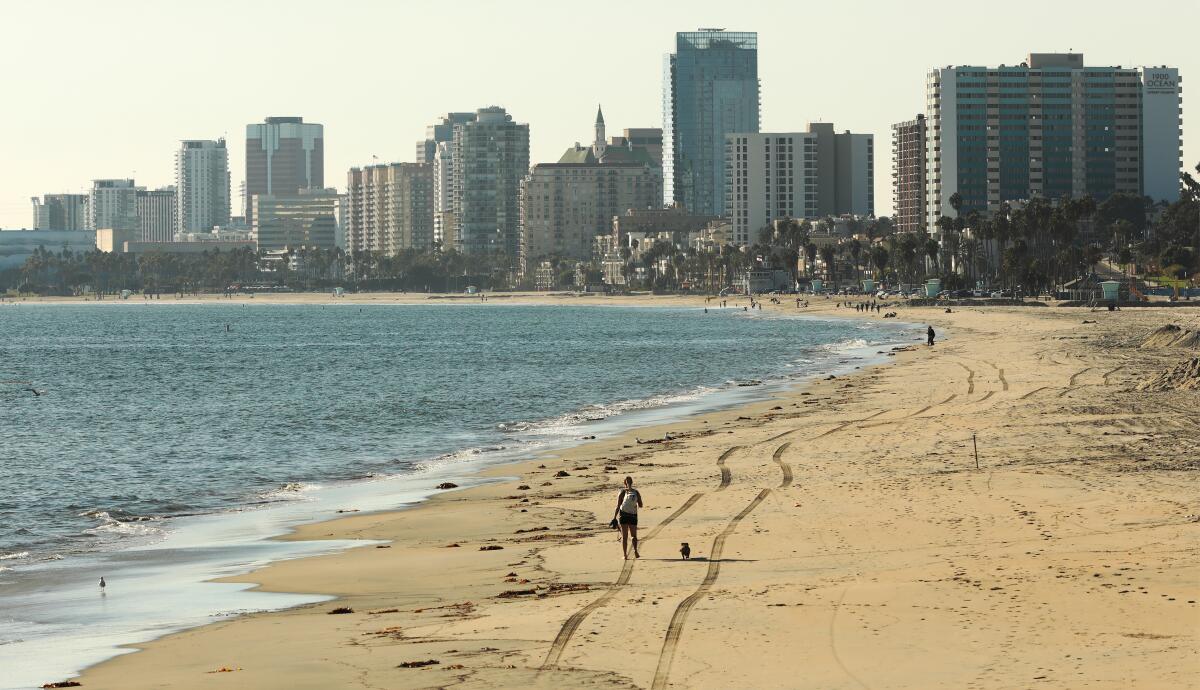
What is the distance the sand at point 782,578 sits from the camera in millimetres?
18656

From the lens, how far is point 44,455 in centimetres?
5575

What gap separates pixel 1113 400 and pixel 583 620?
34.4 meters

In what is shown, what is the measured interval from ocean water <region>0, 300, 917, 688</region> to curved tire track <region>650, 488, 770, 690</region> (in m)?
6.66

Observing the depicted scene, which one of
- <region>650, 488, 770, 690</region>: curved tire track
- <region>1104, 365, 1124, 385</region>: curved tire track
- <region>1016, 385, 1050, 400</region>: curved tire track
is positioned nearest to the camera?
<region>650, 488, 770, 690</region>: curved tire track

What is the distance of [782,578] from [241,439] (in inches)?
1591

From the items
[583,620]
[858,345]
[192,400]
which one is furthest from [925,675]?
[858,345]

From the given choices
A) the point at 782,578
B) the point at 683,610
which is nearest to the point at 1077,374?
the point at 782,578

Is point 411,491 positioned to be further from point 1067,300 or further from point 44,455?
point 1067,300

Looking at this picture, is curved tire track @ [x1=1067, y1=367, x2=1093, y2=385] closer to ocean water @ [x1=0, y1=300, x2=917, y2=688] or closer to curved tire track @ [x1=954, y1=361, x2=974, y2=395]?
curved tire track @ [x1=954, y1=361, x2=974, y2=395]

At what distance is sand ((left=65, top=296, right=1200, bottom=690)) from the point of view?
18656mm

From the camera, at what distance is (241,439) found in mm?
60469

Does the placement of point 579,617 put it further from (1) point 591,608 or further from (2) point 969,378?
(2) point 969,378

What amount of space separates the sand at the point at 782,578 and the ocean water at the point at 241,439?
1993 millimetres

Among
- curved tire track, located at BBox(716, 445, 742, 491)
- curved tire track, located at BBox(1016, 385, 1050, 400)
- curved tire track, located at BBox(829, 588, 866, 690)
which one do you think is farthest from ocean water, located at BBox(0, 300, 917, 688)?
curved tire track, located at BBox(1016, 385, 1050, 400)
